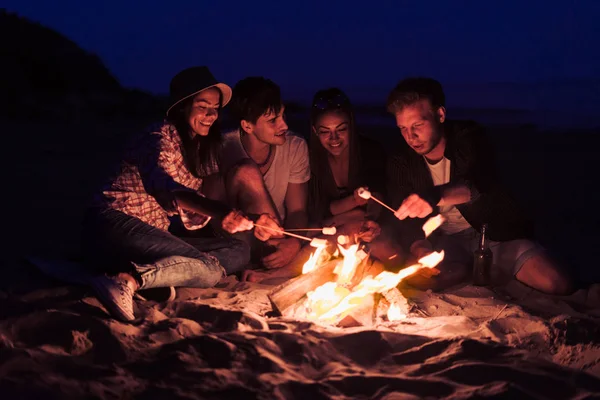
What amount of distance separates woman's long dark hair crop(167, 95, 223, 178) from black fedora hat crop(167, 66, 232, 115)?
0.09 metres

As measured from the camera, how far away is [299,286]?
13.9 ft

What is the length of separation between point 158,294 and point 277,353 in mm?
1405

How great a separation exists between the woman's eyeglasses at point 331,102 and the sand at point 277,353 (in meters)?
1.94

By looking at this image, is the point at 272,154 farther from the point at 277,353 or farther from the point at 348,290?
the point at 277,353

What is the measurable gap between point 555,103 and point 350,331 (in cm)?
2571

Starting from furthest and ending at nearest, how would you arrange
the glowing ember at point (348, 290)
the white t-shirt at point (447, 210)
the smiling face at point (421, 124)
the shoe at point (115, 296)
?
the white t-shirt at point (447, 210), the smiling face at point (421, 124), the glowing ember at point (348, 290), the shoe at point (115, 296)

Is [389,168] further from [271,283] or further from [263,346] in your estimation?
[263,346]

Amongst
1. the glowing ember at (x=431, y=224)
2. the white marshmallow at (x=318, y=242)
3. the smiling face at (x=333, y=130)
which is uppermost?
the smiling face at (x=333, y=130)

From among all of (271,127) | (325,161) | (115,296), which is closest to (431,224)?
(325,161)

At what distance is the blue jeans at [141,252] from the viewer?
14.5 feet

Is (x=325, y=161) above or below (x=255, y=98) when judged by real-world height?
below

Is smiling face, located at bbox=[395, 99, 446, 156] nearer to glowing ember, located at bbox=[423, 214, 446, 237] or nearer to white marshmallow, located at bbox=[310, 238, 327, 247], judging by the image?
glowing ember, located at bbox=[423, 214, 446, 237]

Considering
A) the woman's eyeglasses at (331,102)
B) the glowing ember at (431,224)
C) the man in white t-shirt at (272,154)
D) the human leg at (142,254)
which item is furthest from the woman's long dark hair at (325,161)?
the human leg at (142,254)

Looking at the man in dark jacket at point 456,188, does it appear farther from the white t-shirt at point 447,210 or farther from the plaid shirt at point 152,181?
the plaid shirt at point 152,181
